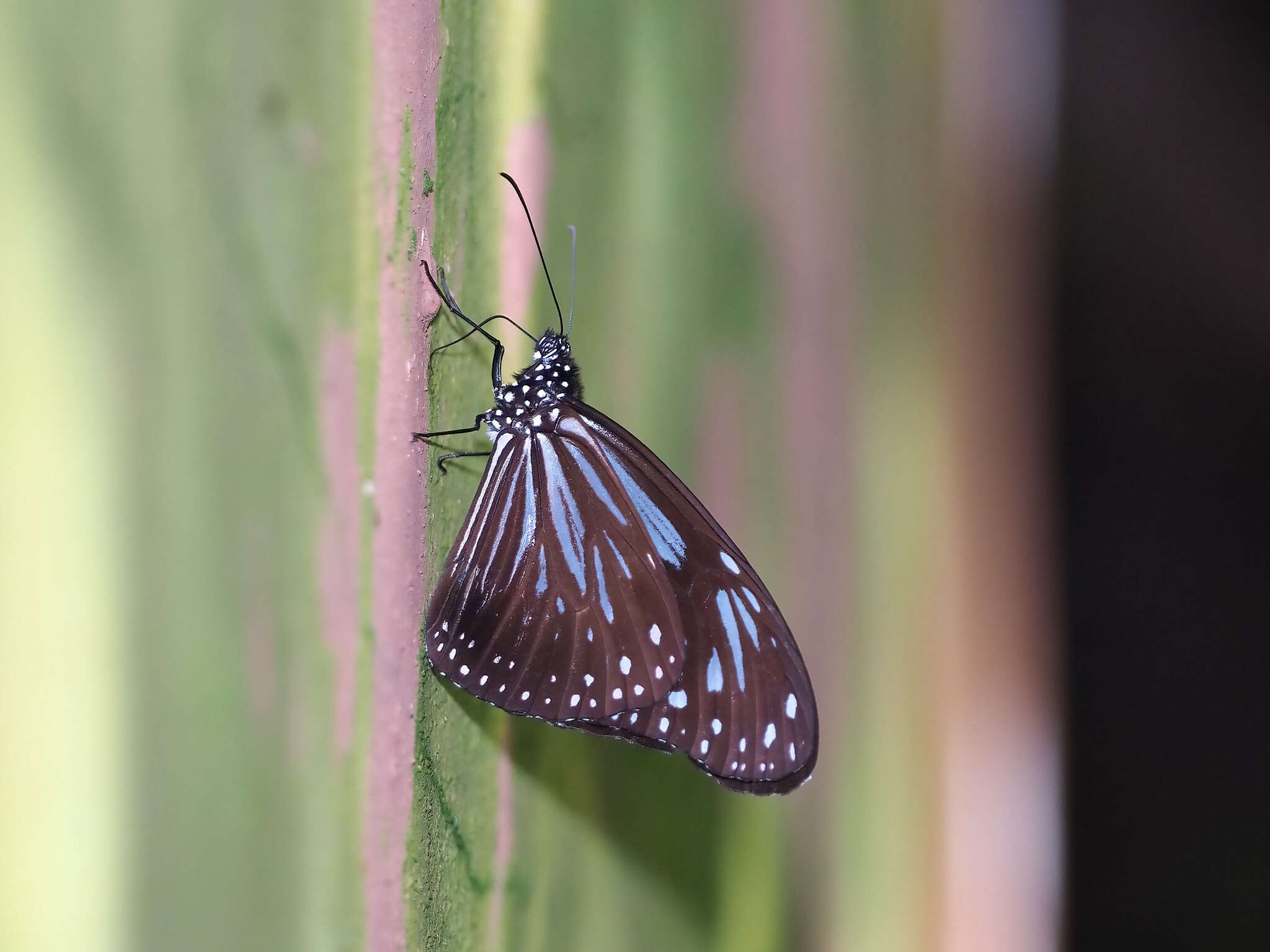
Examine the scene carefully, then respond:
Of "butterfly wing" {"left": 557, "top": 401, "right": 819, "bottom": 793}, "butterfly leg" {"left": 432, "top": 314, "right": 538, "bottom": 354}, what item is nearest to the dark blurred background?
"butterfly wing" {"left": 557, "top": 401, "right": 819, "bottom": 793}

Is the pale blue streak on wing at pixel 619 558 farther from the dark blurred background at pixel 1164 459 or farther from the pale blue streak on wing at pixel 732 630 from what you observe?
the dark blurred background at pixel 1164 459

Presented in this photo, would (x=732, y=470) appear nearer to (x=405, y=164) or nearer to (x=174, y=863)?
(x=405, y=164)

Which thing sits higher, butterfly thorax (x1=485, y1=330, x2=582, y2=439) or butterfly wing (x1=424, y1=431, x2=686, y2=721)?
butterfly thorax (x1=485, y1=330, x2=582, y2=439)

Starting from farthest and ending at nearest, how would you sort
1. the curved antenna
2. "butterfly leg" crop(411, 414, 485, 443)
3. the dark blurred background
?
the dark blurred background < the curved antenna < "butterfly leg" crop(411, 414, 485, 443)

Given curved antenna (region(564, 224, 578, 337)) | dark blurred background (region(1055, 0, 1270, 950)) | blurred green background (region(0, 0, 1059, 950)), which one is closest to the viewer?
blurred green background (region(0, 0, 1059, 950))

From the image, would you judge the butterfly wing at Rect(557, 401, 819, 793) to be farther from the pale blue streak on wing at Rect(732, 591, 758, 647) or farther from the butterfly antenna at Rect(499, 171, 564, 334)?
the butterfly antenna at Rect(499, 171, 564, 334)

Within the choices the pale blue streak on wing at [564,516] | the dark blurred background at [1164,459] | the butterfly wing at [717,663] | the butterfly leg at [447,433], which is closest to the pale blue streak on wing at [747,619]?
the butterfly wing at [717,663]

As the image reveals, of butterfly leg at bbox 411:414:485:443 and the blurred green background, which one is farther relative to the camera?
butterfly leg at bbox 411:414:485:443

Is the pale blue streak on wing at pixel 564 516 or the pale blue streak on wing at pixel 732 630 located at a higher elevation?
the pale blue streak on wing at pixel 564 516
